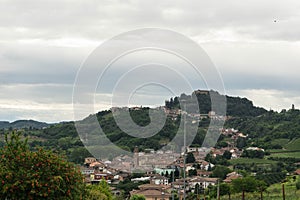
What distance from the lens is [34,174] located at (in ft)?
48.6

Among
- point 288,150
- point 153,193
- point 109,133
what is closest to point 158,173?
point 153,193

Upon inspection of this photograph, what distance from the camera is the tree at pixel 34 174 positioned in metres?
14.7

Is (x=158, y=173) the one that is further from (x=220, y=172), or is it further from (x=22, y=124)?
(x=22, y=124)

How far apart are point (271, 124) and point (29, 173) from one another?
10425 cm

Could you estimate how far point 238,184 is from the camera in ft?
135

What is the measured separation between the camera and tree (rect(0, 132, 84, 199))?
48.2ft

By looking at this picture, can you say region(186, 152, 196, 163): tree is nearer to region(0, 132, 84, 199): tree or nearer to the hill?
the hill

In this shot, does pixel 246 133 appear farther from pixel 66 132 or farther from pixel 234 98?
pixel 66 132

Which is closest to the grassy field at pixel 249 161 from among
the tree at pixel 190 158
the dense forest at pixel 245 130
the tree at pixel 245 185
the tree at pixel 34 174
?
the tree at pixel 190 158

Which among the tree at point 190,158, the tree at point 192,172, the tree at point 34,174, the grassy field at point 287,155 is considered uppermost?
the tree at point 34,174

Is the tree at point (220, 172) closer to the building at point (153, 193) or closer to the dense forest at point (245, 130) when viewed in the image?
the building at point (153, 193)

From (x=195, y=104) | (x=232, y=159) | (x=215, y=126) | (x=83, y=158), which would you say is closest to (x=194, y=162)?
(x=232, y=159)

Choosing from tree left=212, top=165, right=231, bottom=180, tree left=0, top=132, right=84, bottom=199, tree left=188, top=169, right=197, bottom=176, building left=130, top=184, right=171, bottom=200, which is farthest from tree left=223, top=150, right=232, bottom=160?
tree left=0, top=132, right=84, bottom=199

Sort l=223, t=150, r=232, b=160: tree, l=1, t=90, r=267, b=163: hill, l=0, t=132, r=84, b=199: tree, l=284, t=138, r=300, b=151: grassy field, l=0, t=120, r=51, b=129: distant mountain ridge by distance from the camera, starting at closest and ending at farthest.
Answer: l=0, t=132, r=84, b=199: tree < l=1, t=90, r=267, b=163: hill < l=284, t=138, r=300, b=151: grassy field < l=223, t=150, r=232, b=160: tree < l=0, t=120, r=51, b=129: distant mountain ridge
